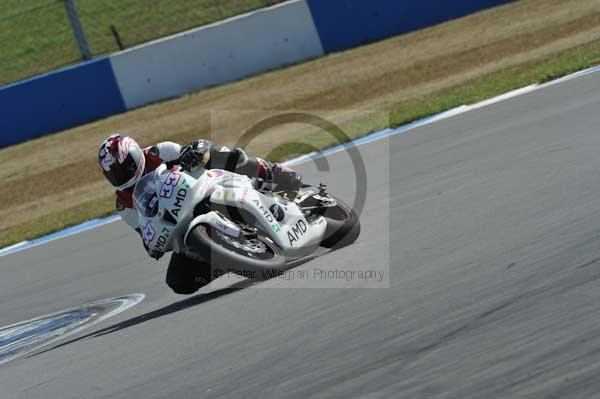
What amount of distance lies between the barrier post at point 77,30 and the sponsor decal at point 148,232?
45.2 feet

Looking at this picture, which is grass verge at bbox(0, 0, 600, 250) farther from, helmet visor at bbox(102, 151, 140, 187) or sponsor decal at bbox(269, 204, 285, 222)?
sponsor decal at bbox(269, 204, 285, 222)

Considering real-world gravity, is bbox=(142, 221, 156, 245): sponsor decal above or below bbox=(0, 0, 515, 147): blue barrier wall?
above

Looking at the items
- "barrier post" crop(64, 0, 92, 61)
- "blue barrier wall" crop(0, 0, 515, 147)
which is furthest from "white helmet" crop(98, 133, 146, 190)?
"barrier post" crop(64, 0, 92, 61)

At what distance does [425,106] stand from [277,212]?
23.9ft

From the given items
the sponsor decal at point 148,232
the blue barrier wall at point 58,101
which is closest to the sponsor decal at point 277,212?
the sponsor decal at point 148,232

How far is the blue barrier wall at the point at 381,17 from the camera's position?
66.2ft

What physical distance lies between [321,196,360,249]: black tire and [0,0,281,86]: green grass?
1387 centimetres

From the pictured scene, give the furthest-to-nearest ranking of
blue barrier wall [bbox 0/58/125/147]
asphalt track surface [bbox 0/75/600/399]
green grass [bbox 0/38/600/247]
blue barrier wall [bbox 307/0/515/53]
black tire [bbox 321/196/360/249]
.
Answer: blue barrier wall [bbox 307/0/515/53] < blue barrier wall [bbox 0/58/125/147] < green grass [bbox 0/38/600/247] < black tire [bbox 321/196/360/249] < asphalt track surface [bbox 0/75/600/399]

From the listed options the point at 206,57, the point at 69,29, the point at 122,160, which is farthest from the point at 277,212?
the point at 69,29

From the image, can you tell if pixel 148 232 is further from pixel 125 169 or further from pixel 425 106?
pixel 425 106

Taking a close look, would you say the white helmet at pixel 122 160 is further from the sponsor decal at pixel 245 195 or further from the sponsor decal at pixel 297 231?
the sponsor decal at pixel 297 231

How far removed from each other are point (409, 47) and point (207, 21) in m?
4.70

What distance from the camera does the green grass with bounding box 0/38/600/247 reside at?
13047 millimetres

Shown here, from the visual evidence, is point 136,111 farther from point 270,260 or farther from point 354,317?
point 354,317
